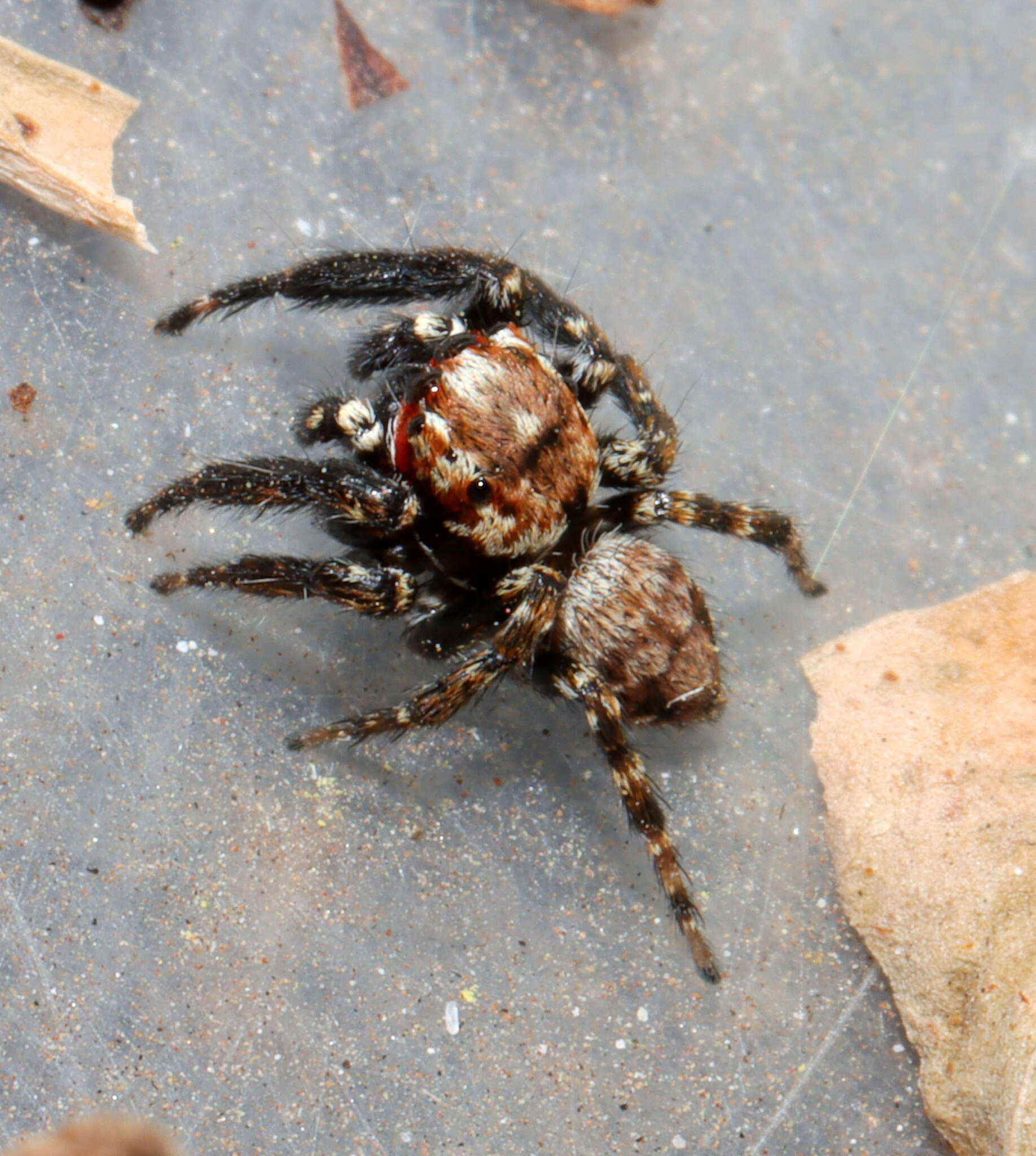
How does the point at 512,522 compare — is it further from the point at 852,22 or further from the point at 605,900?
the point at 852,22

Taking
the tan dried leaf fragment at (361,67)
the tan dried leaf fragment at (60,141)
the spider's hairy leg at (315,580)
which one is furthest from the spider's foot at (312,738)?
the tan dried leaf fragment at (361,67)

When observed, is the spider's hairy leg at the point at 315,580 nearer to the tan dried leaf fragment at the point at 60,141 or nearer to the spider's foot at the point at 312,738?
the spider's foot at the point at 312,738

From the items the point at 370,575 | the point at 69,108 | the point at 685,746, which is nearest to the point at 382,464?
the point at 370,575

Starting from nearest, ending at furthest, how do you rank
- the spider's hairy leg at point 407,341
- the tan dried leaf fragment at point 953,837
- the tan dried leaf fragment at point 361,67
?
the tan dried leaf fragment at point 953,837 < the spider's hairy leg at point 407,341 < the tan dried leaf fragment at point 361,67

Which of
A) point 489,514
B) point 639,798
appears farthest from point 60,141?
point 639,798

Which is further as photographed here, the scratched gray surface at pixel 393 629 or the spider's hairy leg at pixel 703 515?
the spider's hairy leg at pixel 703 515

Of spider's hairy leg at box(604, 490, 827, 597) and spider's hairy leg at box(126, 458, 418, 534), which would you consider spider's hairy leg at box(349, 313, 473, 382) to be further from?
spider's hairy leg at box(604, 490, 827, 597)
